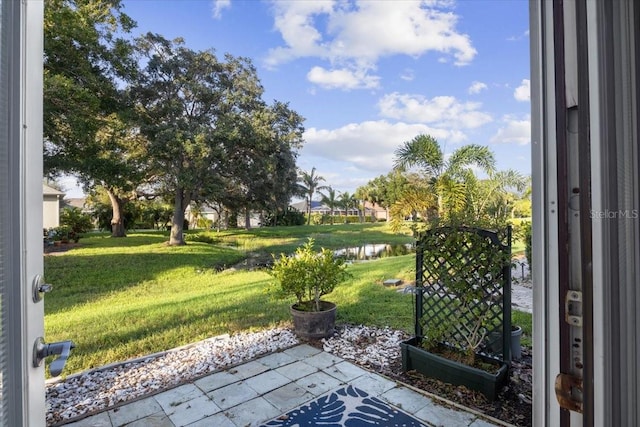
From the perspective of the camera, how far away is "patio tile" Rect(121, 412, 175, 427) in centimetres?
198

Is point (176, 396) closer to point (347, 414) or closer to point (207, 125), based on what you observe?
point (347, 414)

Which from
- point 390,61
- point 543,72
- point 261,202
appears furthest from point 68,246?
point 543,72

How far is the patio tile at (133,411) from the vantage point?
2.02 meters

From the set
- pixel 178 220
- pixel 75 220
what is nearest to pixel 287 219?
pixel 178 220

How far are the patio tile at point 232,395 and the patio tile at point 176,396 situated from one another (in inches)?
4.8

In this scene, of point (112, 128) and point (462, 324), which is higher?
point (112, 128)

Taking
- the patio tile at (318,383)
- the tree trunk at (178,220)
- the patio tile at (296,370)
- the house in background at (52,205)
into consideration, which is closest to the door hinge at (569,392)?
the patio tile at (318,383)

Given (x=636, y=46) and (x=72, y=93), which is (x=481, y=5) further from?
(x=72, y=93)

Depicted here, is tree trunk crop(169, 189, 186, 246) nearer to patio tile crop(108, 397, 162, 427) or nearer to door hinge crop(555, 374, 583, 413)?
patio tile crop(108, 397, 162, 427)

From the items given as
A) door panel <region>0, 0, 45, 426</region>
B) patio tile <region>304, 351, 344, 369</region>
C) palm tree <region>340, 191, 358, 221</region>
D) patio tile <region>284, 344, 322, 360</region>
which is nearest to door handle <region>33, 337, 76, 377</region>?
door panel <region>0, 0, 45, 426</region>

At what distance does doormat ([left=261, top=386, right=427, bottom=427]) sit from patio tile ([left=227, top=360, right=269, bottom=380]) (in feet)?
2.02

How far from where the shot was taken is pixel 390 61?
714 cm

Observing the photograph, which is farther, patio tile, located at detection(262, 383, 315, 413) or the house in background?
the house in background

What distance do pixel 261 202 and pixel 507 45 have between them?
33.4ft
